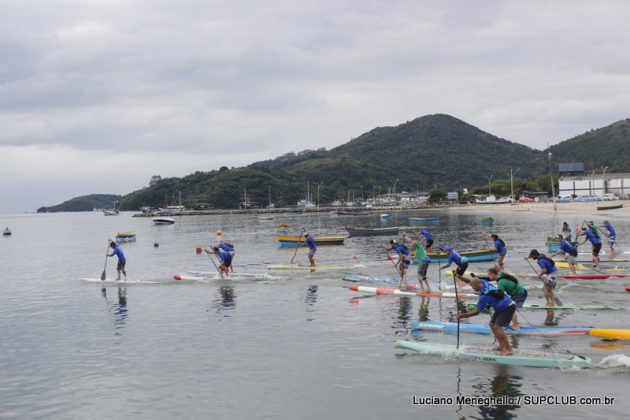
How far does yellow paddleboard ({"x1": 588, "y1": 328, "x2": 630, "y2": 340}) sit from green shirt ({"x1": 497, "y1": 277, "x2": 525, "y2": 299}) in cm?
261

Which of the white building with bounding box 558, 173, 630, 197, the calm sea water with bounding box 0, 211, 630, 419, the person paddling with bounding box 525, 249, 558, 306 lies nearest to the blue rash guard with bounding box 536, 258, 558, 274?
the person paddling with bounding box 525, 249, 558, 306

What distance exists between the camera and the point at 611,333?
1700 cm

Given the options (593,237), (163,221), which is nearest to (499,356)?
(593,237)

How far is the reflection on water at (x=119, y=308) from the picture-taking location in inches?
900

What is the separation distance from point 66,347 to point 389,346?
38.9 ft

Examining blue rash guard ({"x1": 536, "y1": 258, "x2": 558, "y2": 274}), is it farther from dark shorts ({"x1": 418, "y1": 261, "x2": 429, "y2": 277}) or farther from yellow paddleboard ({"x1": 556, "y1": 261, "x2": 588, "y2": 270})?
yellow paddleboard ({"x1": 556, "y1": 261, "x2": 588, "y2": 270})

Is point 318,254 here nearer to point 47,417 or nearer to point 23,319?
point 23,319

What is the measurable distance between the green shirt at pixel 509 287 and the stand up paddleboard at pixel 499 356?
191 centimetres

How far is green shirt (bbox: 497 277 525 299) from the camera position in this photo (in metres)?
16.4

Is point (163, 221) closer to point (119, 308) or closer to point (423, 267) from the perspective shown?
point (119, 308)

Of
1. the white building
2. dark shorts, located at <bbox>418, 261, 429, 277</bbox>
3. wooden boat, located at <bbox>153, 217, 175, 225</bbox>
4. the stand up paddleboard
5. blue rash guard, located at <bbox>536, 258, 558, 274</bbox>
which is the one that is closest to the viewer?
the stand up paddleboard

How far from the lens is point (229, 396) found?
14.3 m

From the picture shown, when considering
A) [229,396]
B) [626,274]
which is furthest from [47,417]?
[626,274]

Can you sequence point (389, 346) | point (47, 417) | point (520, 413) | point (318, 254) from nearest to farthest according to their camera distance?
point (520, 413)
point (47, 417)
point (389, 346)
point (318, 254)
